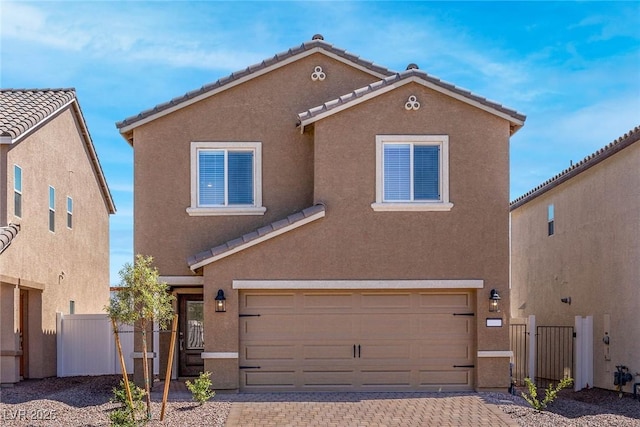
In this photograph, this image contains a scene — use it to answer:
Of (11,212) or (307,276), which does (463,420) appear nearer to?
(307,276)

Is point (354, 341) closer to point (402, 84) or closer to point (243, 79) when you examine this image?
point (402, 84)

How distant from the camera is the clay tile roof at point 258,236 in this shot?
47.0 ft

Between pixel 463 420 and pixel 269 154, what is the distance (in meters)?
7.11

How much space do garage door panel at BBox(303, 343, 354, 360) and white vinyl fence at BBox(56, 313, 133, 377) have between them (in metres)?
6.21

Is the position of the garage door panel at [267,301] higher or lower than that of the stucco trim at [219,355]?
higher

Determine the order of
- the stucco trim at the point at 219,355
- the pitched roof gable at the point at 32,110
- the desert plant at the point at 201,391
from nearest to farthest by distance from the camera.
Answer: the desert plant at the point at 201,391, the stucco trim at the point at 219,355, the pitched roof gable at the point at 32,110

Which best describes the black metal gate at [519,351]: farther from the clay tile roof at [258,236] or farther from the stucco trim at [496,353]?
the clay tile roof at [258,236]

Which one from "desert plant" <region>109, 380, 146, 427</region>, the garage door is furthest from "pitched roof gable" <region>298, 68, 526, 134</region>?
"desert plant" <region>109, 380, 146, 427</region>

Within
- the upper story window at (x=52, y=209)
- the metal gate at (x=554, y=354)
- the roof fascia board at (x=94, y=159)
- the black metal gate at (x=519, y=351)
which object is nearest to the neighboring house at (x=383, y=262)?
the black metal gate at (x=519, y=351)

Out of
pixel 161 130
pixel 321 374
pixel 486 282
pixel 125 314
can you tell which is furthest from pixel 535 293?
pixel 125 314

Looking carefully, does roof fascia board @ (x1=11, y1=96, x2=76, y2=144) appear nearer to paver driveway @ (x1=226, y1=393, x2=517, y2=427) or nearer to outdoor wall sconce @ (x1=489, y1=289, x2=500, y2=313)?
paver driveway @ (x1=226, y1=393, x2=517, y2=427)

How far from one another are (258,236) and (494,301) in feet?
16.5

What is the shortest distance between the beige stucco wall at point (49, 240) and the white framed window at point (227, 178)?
4.43 meters

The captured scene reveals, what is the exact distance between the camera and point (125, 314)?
1186cm
